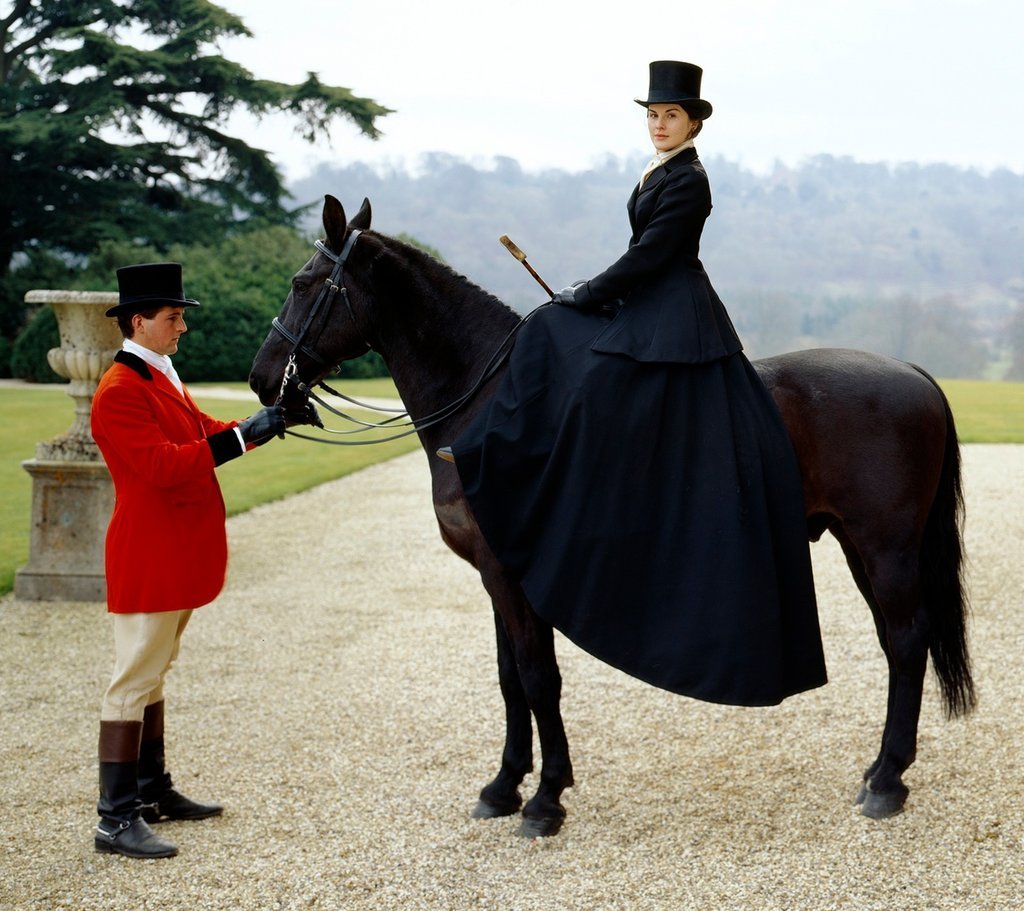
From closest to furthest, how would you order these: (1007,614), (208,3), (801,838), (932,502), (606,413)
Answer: (606,413) < (801,838) < (932,502) < (1007,614) < (208,3)

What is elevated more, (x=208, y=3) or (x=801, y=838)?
(x=208, y=3)

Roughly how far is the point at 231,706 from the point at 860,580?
3041 mm

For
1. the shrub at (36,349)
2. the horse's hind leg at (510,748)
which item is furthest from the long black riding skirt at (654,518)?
the shrub at (36,349)

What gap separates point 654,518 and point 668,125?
1279 mm

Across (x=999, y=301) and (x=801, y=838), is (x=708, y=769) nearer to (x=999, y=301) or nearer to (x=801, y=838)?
(x=801, y=838)

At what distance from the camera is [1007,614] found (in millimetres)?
6594

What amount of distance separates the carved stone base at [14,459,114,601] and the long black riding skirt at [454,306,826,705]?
15.1 feet

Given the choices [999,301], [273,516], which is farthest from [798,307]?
[273,516]

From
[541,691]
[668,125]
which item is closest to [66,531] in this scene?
[541,691]

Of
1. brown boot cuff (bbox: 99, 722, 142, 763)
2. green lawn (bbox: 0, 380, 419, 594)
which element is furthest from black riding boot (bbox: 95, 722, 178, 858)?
green lawn (bbox: 0, 380, 419, 594)

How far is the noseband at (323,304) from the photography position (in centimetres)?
357

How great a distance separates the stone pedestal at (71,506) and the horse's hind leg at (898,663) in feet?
17.0

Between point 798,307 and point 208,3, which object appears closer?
point 208,3

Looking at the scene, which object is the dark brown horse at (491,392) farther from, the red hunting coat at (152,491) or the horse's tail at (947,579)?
the red hunting coat at (152,491)
